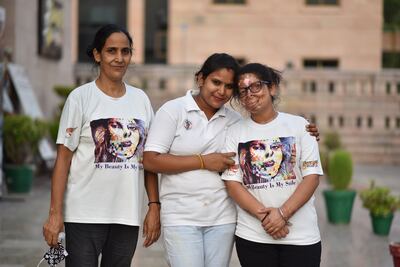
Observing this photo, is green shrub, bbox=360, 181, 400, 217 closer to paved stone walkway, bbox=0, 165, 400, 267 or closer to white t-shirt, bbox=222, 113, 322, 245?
paved stone walkway, bbox=0, 165, 400, 267

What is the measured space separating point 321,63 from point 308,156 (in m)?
25.2

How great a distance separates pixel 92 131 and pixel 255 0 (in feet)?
81.2

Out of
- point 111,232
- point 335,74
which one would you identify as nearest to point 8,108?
point 111,232

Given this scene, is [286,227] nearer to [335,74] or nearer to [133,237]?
[133,237]

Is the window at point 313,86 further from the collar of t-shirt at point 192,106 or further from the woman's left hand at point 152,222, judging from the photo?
the woman's left hand at point 152,222

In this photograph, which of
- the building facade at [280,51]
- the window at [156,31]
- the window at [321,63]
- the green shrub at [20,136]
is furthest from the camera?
the window at [156,31]

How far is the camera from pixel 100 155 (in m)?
3.57

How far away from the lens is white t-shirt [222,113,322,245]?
11.7 ft

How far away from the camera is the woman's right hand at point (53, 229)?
11.6 ft

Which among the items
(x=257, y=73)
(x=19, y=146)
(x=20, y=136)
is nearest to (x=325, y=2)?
(x=19, y=146)

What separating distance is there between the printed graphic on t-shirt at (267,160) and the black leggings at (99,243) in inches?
28.1

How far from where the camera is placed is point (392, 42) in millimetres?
34531

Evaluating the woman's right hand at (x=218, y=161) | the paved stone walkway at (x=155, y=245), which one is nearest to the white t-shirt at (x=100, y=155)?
the woman's right hand at (x=218, y=161)

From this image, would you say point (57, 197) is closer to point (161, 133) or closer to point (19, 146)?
point (161, 133)
